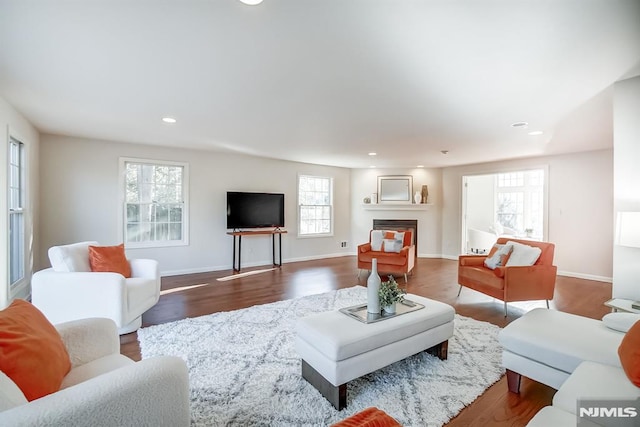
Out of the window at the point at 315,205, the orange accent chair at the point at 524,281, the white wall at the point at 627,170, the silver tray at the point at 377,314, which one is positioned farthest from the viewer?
the window at the point at 315,205

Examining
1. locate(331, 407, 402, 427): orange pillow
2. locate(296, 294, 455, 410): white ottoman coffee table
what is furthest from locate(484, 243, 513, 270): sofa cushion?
locate(331, 407, 402, 427): orange pillow

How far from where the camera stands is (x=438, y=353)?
2512 millimetres

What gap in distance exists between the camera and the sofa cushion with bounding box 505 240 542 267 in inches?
147

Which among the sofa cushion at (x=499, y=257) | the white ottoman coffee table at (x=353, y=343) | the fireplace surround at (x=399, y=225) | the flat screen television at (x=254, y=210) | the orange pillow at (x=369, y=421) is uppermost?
the flat screen television at (x=254, y=210)

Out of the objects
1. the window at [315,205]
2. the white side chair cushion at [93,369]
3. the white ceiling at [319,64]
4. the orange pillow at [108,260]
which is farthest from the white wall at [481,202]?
the white side chair cushion at [93,369]

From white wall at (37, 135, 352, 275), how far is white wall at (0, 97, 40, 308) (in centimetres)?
27

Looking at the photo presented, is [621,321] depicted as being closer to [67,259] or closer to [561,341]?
[561,341]

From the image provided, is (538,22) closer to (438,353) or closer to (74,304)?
(438,353)

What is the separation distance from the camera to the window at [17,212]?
12.3 ft

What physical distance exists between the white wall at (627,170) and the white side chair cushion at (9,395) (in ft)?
13.1

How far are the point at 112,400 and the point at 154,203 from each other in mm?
5043

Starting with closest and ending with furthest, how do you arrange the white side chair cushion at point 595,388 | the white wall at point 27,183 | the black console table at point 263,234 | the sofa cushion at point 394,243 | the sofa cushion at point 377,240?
the white side chair cushion at point 595,388, the white wall at point 27,183, the sofa cushion at point 394,243, the sofa cushion at point 377,240, the black console table at point 263,234

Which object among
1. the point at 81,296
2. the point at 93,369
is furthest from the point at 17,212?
the point at 93,369

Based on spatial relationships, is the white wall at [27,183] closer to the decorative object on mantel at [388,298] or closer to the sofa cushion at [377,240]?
the decorative object on mantel at [388,298]
